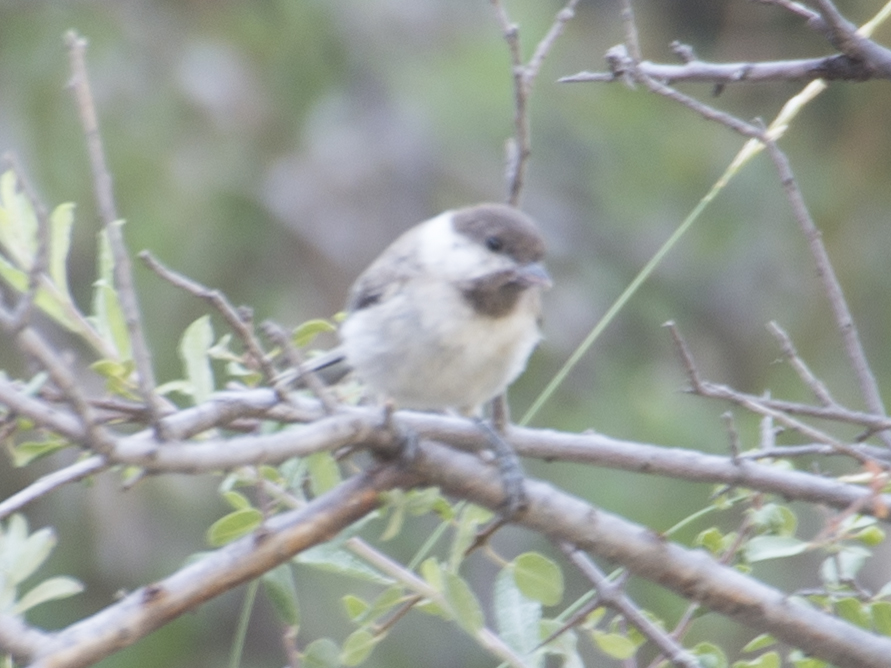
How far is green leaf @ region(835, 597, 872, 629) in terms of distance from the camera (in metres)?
1.62

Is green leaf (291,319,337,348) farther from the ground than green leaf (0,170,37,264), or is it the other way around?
green leaf (0,170,37,264)

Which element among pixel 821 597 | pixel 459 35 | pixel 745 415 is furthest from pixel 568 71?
pixel 821 597

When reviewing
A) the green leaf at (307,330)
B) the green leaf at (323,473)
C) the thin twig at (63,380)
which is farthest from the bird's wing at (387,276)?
the thin twig at (63,380)

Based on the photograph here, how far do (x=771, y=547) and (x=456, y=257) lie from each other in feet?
3.48

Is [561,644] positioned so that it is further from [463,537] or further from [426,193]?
[426,193]

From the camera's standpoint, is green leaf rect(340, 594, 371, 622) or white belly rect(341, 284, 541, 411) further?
white belly rect(341, 284, 541, 411)

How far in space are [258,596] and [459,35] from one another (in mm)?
2270

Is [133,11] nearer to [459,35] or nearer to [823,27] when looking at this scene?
[459,35]

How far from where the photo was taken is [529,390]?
14.1 feet

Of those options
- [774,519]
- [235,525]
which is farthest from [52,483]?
[774,519]

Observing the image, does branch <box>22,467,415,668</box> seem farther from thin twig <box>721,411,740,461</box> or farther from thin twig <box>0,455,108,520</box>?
thin twig <box>721,411,740,461</box>

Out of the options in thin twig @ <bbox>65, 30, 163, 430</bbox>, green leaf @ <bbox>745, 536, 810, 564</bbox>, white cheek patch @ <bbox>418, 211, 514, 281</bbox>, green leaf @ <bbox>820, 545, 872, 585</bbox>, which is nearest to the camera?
thin twig @ <bbox>65, 30, 163, 430</bbox>

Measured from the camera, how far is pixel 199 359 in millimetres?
1677

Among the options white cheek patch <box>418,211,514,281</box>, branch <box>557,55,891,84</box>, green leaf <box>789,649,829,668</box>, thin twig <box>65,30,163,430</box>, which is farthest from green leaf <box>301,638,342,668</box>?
white cheek patch <box>418,211,514,281</box>
